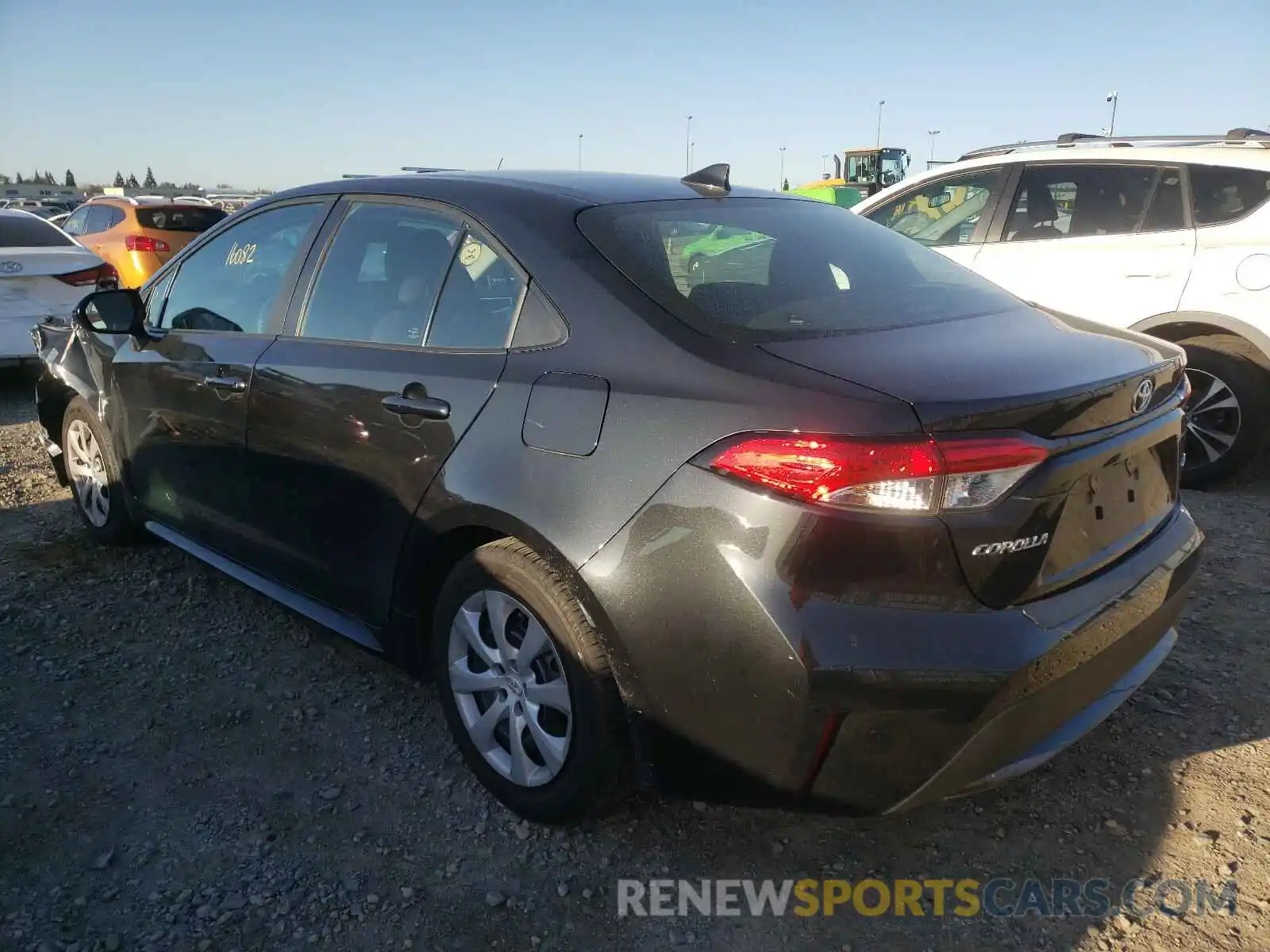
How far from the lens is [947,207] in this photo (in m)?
6.30

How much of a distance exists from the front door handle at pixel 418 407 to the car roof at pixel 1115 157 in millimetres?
4773

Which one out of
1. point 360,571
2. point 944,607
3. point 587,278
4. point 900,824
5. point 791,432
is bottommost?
point 900,824

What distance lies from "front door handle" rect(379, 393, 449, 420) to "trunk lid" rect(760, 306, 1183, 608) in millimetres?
904

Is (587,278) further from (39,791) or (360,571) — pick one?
(39,791)

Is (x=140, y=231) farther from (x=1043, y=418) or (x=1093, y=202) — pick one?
(x=1043, y=418)

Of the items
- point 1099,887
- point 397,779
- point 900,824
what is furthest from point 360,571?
point 1099,887

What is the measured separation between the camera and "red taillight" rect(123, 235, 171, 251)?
12273 mm

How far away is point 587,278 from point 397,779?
5.03 ft

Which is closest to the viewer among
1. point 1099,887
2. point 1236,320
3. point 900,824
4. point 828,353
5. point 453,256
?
point 828,353

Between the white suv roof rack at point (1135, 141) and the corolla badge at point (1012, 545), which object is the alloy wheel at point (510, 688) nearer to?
the corolla badge at point (1012, 545)

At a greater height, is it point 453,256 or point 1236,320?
point 453,256

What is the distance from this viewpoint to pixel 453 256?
8.95 ft

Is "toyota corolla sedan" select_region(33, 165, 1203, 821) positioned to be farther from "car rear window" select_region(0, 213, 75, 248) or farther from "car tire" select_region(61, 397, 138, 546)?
"car rear window" select_region(0, 213, 75, 248)

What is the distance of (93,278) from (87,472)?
13.2 ft
